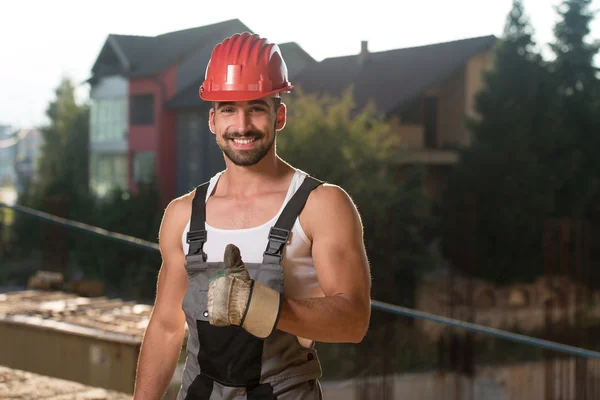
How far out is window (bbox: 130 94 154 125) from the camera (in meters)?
28.8

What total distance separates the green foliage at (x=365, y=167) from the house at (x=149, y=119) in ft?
12.8

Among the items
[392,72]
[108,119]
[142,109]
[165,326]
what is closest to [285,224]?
[165,326]

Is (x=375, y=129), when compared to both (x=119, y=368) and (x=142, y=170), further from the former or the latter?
(x=119, y=368)

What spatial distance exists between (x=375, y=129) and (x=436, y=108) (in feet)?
16.4

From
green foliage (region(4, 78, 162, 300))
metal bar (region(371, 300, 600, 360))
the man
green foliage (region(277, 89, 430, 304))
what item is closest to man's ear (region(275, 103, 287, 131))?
the man

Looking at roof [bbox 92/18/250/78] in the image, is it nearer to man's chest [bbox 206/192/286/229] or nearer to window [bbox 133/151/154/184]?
window [bbox 133/151/154/184]

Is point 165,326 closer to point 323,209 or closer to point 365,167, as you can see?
point 323,209

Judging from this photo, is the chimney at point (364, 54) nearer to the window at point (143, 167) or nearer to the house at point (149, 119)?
the house at point (149, 119)

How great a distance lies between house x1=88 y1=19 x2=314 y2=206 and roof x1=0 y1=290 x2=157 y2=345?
17.7 m

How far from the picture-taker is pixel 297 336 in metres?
2.35

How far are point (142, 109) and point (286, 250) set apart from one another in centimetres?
2746

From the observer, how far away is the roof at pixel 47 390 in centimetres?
423

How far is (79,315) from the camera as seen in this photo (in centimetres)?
540

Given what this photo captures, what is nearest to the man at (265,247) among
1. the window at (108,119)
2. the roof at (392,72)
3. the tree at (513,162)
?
the tree at (513,162)
